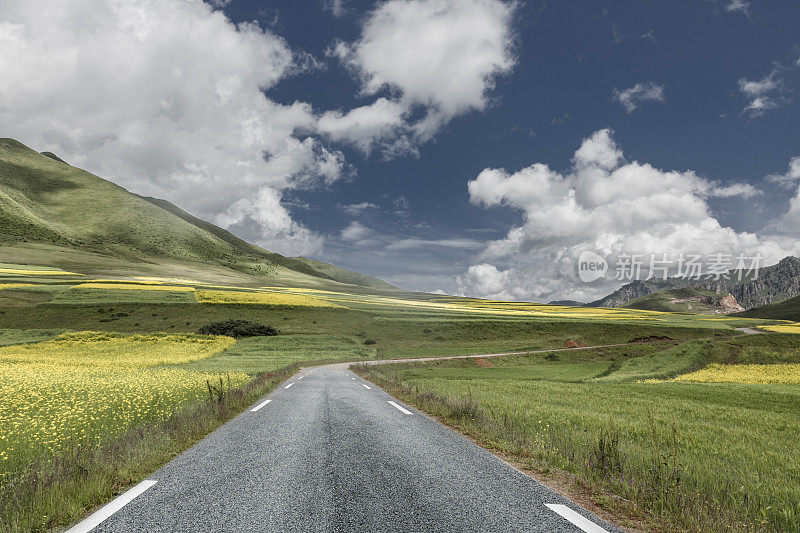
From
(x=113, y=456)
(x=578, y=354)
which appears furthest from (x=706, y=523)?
(x=578, y=354)

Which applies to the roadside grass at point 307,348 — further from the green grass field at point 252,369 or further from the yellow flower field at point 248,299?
the yellow flower field at point 248,299

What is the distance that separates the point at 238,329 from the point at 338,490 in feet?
193

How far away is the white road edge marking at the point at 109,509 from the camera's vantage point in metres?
4.50

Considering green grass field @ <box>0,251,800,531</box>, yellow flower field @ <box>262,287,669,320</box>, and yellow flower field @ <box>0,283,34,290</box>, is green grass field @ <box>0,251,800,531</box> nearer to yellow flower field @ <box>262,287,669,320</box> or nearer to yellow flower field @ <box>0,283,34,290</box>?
yellow flower field @ <box>0,283,34,290</box>

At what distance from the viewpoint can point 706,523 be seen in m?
4.51

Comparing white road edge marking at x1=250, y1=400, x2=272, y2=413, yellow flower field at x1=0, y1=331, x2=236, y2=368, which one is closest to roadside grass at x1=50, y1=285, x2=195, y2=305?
yellow flower field at x1=0, y1=331, x2=236, y2=368

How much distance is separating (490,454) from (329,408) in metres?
6.78

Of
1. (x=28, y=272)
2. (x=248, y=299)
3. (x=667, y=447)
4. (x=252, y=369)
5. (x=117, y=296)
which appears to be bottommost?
(x=117, y=296)

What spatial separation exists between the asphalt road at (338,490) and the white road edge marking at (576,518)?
1cm

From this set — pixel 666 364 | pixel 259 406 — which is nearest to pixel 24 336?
pixel 259 406

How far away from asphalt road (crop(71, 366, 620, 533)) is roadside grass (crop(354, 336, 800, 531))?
107 cm

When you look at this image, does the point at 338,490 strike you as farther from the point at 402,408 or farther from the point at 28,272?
the point at 28,272

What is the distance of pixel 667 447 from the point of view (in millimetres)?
9758

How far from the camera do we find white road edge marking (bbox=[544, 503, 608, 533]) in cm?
450
